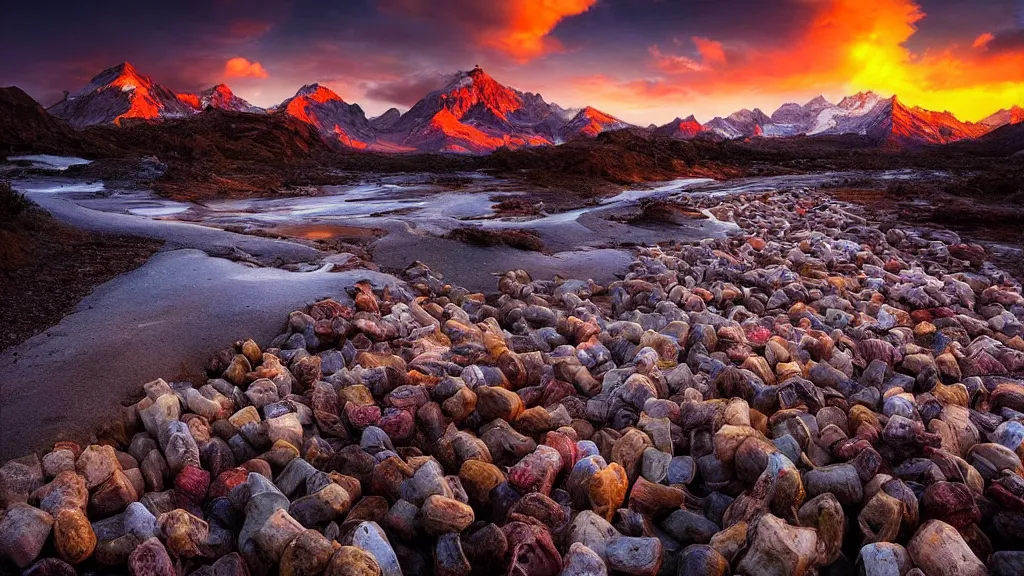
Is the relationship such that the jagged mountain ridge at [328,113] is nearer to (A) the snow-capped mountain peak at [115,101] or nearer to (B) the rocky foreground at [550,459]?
(A) the snow-capped mountain peak at [115,101]

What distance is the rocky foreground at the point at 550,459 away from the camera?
146 centimetres

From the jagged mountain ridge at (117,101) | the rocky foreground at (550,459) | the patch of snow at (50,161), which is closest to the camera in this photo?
the rocky foreground at (550,459)

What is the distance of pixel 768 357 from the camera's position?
2.78 m

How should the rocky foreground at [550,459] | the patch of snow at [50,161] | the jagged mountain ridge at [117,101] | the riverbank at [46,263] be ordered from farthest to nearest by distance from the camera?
the jagged mountain ridge at [117,101] → the patch of snow at [50,161] → the riverbank at [46,263] → the rocky foreground at [550,459]

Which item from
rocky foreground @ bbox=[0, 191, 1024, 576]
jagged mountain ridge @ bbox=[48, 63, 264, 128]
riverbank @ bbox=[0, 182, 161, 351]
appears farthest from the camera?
jagged mountain ridge @ bbox=[48, 63, 264, 128]

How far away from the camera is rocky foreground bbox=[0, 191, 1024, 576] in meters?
1.46

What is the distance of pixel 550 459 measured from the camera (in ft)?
5.88

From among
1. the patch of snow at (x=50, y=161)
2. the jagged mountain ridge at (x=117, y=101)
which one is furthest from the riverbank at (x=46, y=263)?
the jagged mountain ridge at (x=117, y=101)

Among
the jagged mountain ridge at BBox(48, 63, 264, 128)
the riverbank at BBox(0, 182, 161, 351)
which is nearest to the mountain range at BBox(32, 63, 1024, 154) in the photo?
the jagged mountain ridge at BBox(48, 63, 264, 128)

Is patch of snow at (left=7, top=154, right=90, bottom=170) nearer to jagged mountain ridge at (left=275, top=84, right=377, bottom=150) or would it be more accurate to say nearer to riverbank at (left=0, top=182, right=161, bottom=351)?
riverbank at (left=0, top=182, right=161, bottom=351)

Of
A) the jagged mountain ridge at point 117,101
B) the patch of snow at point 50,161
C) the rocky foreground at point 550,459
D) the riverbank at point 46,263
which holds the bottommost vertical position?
the rocky foreground at point 550,459

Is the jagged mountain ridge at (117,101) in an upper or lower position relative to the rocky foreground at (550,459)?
upper

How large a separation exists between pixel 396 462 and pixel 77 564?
85 cm

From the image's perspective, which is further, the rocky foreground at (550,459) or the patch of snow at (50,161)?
the patch of snow at (50,161)
